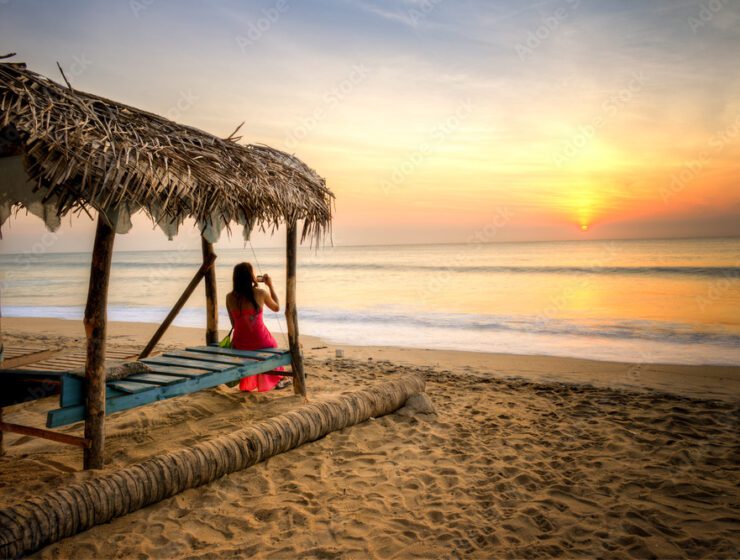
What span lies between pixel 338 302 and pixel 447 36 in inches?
499

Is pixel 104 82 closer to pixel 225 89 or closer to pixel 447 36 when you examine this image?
pixel 225 89

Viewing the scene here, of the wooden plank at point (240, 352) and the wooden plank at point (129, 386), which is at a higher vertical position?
the wooden plank at point (240, 352)

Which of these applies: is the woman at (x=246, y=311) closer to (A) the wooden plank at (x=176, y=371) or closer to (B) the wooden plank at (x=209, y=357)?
(B) the wooden plank at (x=209, y=357)

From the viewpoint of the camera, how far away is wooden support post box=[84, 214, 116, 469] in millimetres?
3471

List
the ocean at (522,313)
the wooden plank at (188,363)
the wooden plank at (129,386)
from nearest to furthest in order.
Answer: the wooden plank at (129,386), the wooden plank at (188,363), the ocean at (522,313)

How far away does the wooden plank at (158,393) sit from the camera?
3.37 metres

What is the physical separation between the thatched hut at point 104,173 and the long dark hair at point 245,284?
80cm

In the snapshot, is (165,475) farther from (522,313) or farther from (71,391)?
(522,313)

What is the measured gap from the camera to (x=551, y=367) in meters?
7.97

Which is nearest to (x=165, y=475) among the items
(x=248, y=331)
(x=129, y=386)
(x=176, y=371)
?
(x=129, y=386)

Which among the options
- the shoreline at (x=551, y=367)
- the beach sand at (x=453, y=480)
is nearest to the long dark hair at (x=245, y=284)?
the beach sand at (x=453, y=480)

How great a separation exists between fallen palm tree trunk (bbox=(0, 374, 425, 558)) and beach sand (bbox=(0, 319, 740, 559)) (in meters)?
0.09

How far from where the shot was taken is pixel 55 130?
9.38 feet

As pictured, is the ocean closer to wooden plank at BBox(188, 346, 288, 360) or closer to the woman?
the woman
